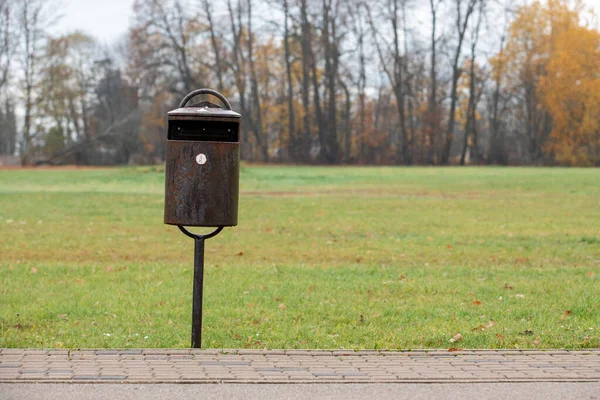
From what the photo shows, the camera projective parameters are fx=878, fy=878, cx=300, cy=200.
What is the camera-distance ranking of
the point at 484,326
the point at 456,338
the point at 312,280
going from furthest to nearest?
the point at 312,280 → the point at 484,326 → the point at 456,338

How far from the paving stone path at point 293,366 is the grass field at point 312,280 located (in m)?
0.48

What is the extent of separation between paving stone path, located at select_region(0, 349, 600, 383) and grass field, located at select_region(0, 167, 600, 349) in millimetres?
475

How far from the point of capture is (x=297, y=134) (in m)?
70.7

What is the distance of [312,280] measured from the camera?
9.35 meters

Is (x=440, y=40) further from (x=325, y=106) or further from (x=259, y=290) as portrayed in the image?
(x=259, y=290)

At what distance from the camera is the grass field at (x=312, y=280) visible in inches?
259

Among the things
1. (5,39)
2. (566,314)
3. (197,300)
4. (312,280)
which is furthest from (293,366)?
(5,39)

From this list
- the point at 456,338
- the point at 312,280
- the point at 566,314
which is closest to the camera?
the point at 456,338

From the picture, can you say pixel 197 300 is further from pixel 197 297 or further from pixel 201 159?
pixel 201 159

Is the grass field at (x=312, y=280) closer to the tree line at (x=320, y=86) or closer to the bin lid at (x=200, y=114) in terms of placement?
the bin lid at (x=200, y=114)

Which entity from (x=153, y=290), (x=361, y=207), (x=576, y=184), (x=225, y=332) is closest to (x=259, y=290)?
(x=153, y=290)

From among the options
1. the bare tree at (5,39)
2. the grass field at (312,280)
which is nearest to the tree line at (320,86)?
the bare tree at (5,39)

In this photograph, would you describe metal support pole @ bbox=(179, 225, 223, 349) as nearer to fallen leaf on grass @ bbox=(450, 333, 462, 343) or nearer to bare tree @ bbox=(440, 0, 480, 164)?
fallen leaf on grass @ bbox=(450, 333, 462, 343)

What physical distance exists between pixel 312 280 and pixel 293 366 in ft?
13.2
